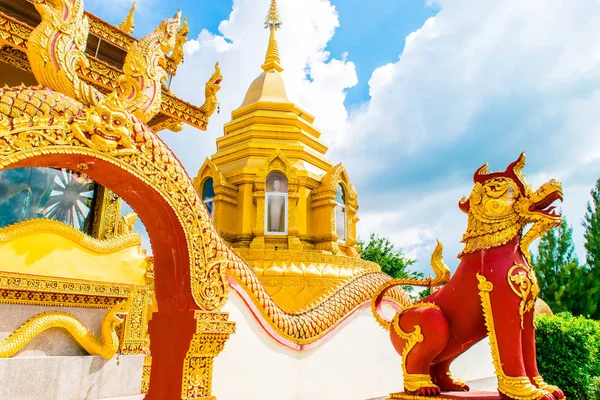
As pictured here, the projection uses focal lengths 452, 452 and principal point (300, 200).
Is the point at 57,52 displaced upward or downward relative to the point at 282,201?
downward

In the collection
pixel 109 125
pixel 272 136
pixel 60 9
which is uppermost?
pixel 272 136

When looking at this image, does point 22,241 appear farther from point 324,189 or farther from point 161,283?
point 324,189

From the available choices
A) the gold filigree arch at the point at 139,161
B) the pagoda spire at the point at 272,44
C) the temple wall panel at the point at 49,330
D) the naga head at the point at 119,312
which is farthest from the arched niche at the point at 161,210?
the pagoda spire at the point at 272,44

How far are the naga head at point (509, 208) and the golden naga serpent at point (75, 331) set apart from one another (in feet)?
15.7

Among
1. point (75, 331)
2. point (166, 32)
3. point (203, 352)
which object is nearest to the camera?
point (203, 352)

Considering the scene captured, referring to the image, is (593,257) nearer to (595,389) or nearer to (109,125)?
(595,389)

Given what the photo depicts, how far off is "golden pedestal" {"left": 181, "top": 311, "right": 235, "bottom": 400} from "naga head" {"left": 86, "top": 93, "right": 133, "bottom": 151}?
1.36 metres

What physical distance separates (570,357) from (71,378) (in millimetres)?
8505

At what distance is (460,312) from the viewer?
413 centimetres

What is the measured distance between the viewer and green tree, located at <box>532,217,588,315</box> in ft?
62.8

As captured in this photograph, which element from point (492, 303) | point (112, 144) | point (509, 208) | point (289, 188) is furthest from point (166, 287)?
point (289, 188)

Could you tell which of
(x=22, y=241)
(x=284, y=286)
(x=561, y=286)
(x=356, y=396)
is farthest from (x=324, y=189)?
(x=561, y=286)

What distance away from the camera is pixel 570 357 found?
8539 mm

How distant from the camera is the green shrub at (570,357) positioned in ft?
27.6
